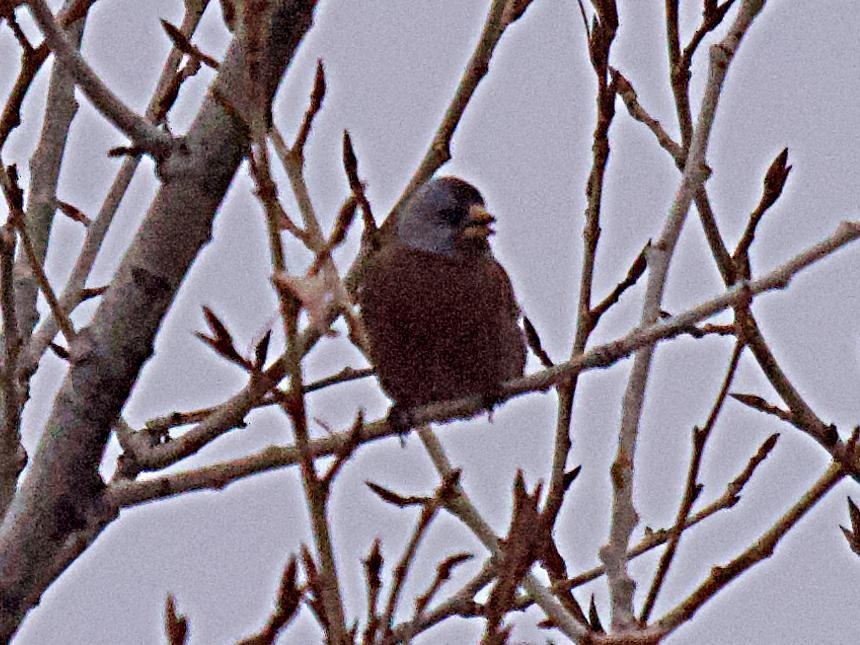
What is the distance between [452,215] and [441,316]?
46 cm

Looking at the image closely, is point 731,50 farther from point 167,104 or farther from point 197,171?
point 167,104

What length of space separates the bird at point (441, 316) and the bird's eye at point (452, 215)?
0.03 metres

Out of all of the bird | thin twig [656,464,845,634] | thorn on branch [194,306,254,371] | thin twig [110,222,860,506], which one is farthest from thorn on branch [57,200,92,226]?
thin twig [656,464,845,634]

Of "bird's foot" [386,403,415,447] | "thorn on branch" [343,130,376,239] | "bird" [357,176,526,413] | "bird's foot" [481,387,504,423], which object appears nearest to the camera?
"thorn on branch" [343,130,376,239]

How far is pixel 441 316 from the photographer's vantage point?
405cm

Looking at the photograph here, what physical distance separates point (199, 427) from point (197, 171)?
47cm

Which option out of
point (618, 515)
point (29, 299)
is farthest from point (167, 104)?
point (618, 515)

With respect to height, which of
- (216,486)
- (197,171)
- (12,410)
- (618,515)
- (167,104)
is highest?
(167,104)

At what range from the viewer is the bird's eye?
4391mm

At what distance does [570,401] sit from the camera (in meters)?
2.92

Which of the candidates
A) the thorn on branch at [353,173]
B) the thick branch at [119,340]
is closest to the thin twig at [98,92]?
the thick branch at [119,340]

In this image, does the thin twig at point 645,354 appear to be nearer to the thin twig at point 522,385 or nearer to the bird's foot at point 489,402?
the thin twig at point 522,385

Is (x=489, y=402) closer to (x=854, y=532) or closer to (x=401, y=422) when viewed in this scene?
(x=401, y=422)

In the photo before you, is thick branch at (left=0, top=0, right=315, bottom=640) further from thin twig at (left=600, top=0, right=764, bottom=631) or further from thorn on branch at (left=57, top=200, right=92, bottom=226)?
thorn on branch at (left=57, top=200, right=92, bottom=226)
